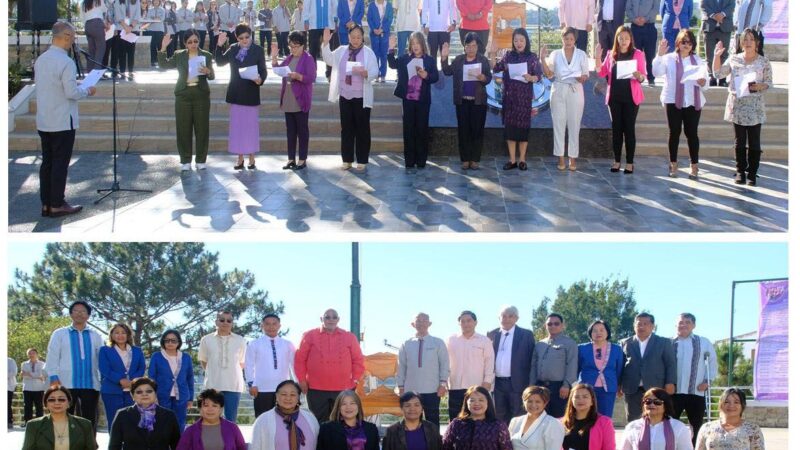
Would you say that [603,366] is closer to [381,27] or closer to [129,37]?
[381,27]

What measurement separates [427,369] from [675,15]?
7.92m

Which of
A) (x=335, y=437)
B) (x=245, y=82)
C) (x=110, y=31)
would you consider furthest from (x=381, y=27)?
(x=335, y=437)

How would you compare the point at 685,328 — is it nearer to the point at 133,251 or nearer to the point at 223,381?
the point at 223,381

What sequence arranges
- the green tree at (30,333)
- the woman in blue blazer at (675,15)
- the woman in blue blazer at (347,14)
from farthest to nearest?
1. the green tree at (30,333)
2. the woman in blue blazer at (347,14)
3. the woman in blue blazer at (675,15)

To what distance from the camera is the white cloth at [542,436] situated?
7.43 metres

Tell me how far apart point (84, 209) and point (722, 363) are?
23908 millimetres

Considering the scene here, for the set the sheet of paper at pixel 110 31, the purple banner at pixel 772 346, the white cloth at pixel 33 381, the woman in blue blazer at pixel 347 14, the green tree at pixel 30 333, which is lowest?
the green tree at pixel 30 333

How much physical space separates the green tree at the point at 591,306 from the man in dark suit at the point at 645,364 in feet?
89.1

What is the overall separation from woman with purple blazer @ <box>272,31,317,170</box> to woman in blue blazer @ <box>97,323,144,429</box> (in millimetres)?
4217

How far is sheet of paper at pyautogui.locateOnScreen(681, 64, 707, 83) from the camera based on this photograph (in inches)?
462

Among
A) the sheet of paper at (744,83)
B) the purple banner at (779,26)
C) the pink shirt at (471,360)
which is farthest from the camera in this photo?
the purple banner at (779,26)

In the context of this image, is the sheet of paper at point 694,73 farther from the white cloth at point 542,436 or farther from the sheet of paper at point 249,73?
the white cloth at point 542,436

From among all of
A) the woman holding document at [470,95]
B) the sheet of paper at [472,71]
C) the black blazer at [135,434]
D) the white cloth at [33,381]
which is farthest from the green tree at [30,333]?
the black blazer at [135,434]

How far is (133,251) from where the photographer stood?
22.9 m
